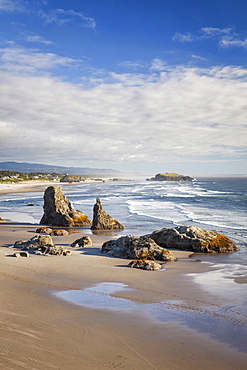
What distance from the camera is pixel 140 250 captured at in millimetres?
16047

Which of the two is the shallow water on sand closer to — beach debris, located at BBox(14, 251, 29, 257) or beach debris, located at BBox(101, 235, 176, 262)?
beach debris, located at BBox(101, 235, 176, 262)

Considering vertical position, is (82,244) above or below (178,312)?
below

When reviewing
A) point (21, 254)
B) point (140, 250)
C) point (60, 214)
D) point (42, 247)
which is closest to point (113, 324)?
point (140, 250)

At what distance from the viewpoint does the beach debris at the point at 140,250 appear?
1594 centimetres

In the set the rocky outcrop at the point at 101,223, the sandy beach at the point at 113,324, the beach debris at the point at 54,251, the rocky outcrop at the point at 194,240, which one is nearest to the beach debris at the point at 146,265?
the sandy beach at the point at 113,324

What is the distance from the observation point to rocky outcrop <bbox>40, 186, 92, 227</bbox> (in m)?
28.9

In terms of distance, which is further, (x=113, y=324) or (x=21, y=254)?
(x=21, y=254)

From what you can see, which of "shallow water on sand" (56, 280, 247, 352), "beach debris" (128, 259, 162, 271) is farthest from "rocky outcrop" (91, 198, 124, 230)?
"shallow water on sand" (56, 280, 247, 352)

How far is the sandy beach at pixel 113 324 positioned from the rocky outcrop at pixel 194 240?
5.20 metres

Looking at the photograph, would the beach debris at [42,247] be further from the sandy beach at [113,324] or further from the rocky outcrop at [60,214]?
the rocky outcrop at [60,214]

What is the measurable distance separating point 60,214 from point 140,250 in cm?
1457

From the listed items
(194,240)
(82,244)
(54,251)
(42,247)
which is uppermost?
(194,240)

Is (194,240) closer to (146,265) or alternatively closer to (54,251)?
(146,265)

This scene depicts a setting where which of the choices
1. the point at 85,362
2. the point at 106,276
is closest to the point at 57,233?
the point at 106,276
